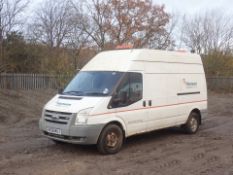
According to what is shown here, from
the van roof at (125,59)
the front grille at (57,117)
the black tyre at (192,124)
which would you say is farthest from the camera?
the black tyre at (192,124)

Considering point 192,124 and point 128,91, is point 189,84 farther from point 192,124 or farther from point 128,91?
point 128,91

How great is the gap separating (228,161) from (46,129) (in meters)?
4.37

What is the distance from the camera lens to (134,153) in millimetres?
9695

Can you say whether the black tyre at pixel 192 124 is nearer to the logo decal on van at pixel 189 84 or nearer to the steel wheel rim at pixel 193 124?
the steel wheel rim at pixel 193 124

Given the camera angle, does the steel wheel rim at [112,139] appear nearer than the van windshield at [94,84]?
Yes

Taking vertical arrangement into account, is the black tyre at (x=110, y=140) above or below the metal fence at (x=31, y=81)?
below

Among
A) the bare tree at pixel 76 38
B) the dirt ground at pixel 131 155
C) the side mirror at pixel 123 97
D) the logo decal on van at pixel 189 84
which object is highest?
the bare tree at pixel 76 38

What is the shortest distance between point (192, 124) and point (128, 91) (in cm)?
364

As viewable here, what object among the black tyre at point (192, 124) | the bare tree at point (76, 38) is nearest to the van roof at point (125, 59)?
the black tyre at point (192, 124)

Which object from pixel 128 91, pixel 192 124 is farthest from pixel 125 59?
pixel 192 124

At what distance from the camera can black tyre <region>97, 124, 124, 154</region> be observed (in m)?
9.37

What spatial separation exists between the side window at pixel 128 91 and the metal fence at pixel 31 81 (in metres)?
14.3

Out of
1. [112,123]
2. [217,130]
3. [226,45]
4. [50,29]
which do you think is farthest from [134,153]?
[226,45]

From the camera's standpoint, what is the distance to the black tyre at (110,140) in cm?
937
